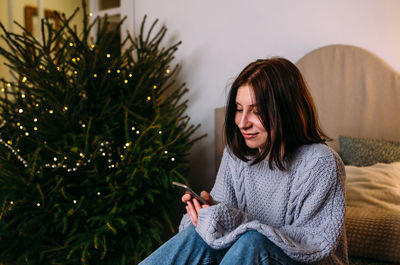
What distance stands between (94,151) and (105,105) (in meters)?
0.20

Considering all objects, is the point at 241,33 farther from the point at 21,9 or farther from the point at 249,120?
the point at 21,9

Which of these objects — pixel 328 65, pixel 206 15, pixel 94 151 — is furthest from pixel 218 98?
pixel 94 151

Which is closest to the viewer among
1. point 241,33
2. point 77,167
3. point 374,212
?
point 374,212

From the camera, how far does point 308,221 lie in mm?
1075

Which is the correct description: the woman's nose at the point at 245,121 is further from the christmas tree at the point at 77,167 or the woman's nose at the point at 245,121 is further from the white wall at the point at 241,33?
the white wall at the point at 241,33

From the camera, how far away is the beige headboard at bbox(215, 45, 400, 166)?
168cm

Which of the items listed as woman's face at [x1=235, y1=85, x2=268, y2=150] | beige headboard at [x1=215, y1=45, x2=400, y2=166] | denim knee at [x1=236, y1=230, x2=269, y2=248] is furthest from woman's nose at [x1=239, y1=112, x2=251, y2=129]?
beige headboard at [x1=215, y1=45, x2=400, y2=166]

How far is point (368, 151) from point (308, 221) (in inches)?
24.6

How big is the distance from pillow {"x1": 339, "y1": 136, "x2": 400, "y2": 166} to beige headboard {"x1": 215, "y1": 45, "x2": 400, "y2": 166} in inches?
4.8

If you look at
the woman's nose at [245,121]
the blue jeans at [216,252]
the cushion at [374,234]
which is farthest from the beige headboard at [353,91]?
the blue jeans at [216,252]

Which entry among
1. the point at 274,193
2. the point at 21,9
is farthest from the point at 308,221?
the point at 21,9

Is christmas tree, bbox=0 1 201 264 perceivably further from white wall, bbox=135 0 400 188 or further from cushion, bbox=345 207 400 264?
cushion, bbox=345 207 400 264

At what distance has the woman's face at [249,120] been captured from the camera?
1141mm

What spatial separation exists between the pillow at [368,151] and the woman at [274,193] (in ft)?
1.52
